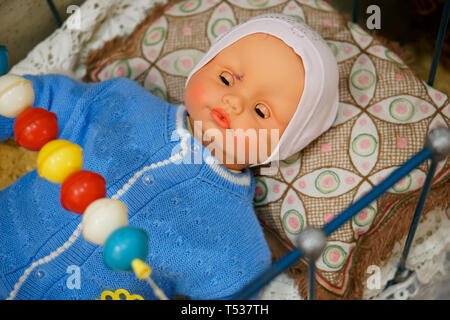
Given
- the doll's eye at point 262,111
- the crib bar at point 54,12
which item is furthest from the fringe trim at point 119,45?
the doll's eye at point 262,111

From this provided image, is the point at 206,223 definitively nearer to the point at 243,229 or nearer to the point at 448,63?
the point at 243,229

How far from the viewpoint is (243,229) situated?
967 millimetres

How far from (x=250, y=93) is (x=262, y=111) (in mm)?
41

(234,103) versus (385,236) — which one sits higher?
(234,103)

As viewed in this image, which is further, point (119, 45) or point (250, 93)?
point (119, 45)

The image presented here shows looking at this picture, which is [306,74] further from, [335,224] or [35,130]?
[35,130]

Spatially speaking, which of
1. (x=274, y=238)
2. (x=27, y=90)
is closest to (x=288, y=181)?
(x=274, y=238)

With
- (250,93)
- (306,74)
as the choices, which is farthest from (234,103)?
(306,74)

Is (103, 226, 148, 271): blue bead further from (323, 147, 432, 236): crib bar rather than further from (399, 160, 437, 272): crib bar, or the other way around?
(399, 160, 437, 272): crib bar

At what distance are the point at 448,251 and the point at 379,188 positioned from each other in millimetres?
550

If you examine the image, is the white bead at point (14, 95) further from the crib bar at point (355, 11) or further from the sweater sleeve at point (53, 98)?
the crib bar at point (355, 11)

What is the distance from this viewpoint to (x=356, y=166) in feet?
3.38

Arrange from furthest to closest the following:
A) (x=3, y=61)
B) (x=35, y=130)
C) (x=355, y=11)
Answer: (x=355, y=11) < (x=3, y=61) < (x=35, y=130)

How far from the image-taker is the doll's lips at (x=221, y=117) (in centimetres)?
89
